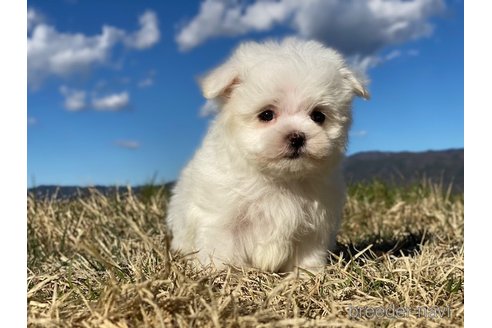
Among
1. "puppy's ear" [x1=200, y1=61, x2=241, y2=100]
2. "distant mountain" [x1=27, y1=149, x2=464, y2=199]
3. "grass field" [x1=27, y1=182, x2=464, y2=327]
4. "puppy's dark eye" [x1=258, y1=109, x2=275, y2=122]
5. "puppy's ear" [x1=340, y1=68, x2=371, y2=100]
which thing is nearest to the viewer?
"grass field" [x1=27, y1=182, x2=464, y2=327]

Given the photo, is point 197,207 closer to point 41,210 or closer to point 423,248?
point 423,248

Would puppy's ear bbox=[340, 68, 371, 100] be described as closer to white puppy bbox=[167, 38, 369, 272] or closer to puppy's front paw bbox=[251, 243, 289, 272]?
white puppy bbox=[167, 38, 369, 272]

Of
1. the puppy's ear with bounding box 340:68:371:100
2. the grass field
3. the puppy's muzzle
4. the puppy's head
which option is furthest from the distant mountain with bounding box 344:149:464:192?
the puppy's muzzle

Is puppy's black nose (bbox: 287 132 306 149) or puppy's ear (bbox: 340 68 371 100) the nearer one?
puppy's black nose (bbox: 287 132 306 149)

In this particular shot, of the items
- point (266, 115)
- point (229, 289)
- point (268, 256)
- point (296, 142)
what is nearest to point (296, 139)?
point (296, 142)

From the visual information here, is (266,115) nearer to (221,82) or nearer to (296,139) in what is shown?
(296,139)

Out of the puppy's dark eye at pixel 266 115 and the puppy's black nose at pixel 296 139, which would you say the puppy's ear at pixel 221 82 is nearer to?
the puppy's dark eye at pixel 266 115

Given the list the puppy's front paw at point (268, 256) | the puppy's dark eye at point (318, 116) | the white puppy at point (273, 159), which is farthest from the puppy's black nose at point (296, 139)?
the puppy's front paw at point (268, 256)
